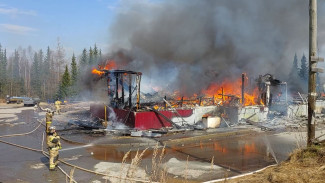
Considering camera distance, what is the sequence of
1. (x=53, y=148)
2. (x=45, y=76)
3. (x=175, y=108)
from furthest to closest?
(x=45, y=76), (x=175, y=108), (x=53, y=148)

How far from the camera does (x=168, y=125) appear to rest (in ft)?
50.0

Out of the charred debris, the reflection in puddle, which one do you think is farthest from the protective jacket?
the charred debris

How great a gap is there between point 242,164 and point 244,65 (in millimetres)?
19548

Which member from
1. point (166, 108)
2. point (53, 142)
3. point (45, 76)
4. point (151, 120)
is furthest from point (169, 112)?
point (45, 76)

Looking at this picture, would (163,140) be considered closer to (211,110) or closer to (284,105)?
(211,110)

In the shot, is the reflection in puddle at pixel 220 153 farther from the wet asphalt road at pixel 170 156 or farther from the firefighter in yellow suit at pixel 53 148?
the firefighter in yellow suit at pixel 53 148

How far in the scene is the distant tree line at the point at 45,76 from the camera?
46381 millimetres

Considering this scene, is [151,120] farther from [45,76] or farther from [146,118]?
[45,76]

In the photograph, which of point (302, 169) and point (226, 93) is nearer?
point (302, 169)

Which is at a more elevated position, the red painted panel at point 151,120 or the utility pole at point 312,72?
the utility pole at point 312,72

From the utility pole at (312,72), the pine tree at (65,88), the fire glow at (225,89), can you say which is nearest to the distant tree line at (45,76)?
the pine tree at (65,88)

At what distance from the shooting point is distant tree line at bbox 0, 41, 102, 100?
46381mm

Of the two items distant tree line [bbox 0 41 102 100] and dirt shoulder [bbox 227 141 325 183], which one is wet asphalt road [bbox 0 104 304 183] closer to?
dirt shoulder [bbox 227 141 325 183]

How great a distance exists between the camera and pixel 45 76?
231ft
